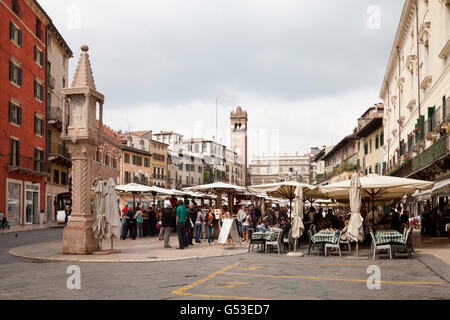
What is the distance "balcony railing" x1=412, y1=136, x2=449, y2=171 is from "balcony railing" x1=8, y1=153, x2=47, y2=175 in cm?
2682

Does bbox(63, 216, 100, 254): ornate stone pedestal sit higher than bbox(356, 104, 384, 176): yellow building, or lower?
lower

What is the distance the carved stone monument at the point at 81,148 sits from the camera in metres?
13.5

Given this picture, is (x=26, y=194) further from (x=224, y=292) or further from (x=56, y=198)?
(x=224, y=292)

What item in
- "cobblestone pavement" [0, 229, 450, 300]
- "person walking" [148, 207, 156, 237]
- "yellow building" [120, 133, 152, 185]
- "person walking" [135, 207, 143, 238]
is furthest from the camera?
"yellow building" [120, 133, 152, 185]

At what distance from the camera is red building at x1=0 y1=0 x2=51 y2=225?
3225cm

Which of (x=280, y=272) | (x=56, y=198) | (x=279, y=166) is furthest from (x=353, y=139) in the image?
(x=279, y=166)

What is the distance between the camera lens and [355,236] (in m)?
13.2

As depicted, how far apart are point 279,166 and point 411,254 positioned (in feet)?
434

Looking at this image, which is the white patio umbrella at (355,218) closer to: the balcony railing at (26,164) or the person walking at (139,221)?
the person walking at (139,221)

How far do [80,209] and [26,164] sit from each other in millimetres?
24510

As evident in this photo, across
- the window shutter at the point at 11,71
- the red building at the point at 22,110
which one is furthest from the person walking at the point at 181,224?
the window shutter at the point at 11,71

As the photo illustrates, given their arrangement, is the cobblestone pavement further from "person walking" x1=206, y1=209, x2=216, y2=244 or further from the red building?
the red building

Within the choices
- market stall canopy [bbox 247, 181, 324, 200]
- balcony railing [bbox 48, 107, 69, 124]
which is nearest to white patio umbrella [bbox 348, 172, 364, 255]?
market stall canopy [bbox 247, 181, 324, 200]
